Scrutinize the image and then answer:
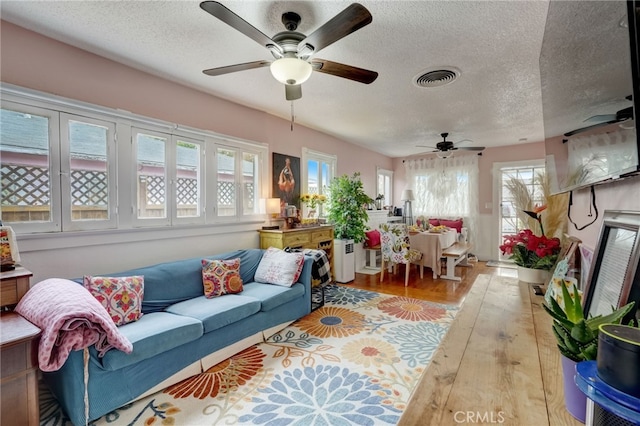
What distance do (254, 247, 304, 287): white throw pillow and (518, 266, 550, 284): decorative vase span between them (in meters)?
1.97

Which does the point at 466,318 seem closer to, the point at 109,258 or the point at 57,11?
the point at 109,258

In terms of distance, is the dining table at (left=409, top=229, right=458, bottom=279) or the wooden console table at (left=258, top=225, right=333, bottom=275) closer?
the wooden console table at (left=258, top=225, right=333, bottom=275)

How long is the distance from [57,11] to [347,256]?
13.4ft

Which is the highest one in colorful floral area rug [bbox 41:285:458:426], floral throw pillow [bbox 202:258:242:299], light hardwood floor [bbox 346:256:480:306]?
floral throw pillow [bbox 202:258:242:299]

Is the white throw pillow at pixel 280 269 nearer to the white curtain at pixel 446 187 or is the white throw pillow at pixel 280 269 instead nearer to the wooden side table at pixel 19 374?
the wooden side table at pixel 19 374

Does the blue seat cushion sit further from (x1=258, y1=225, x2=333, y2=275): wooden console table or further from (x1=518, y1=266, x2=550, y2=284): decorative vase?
(x1=518, y1=266, x2=550, y2=284): decorative vase

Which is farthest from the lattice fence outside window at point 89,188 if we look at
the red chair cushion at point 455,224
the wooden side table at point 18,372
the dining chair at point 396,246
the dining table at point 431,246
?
the red chair cushion at point 455,224

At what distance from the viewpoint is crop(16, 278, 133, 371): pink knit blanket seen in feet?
4.80

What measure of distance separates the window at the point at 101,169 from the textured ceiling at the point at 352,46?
529 millimetres

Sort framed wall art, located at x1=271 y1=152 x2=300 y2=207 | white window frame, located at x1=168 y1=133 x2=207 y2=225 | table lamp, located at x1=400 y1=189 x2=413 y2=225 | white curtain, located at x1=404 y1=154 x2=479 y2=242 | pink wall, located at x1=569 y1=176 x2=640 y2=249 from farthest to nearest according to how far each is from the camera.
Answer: table lamp, located at x1=400 y1=189 x2=413 y2=225 → white curtain, located at x1=404 y1=154 x2=479 y2=242 → framed wall art, located at x1=271 y1=152 x2=300 y2=207 → white window frame, located at x1=168 y1=133 x2=207 y2=225 → pink wall, located at x1=569 y1=176 x2=640 y2=249

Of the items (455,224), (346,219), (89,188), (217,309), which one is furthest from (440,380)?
(455,224)

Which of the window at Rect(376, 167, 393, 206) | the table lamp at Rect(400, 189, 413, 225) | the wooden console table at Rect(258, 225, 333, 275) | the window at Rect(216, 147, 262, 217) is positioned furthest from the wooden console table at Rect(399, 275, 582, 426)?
the window at Rect(376, 167, 393, 206)

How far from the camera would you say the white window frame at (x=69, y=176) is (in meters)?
2.32

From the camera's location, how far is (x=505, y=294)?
61.2 inches
